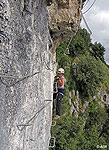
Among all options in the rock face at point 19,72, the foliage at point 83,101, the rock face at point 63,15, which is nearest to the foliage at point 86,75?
the foliage at point 83,101

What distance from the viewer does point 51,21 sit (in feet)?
15.5

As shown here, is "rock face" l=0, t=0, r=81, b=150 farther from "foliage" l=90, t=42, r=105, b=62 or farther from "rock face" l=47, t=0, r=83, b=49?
"foliage" l=90, t=42, r=105, b=62

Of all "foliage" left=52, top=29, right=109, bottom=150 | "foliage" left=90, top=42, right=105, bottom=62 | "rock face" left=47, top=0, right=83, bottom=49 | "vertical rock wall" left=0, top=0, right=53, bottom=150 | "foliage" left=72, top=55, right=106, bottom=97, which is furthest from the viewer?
"foliage" left=90, top=42, right=105, bottom=62

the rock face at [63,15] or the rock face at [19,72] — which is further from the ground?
the rock face at [63,15]

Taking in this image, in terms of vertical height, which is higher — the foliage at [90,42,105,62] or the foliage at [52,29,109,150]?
the foliage at [90,42,105,62]

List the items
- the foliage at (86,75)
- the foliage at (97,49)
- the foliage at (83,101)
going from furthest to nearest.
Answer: the foliage at (97,49) → the foliage at (86,75) → the foliage at (83,101)

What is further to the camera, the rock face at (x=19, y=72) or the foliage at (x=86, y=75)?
the foliage at (x=86, y=75)

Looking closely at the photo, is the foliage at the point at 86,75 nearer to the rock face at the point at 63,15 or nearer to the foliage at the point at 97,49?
the rock face at the point at 63,15

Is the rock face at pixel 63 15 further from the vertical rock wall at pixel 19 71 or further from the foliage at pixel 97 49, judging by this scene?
the foliage at pixel 97 49

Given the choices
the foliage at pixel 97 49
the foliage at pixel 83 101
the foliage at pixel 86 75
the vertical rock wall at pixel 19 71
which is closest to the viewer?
the vertical rock wall at pixel 19 71

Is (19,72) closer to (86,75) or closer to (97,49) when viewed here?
(86,75)

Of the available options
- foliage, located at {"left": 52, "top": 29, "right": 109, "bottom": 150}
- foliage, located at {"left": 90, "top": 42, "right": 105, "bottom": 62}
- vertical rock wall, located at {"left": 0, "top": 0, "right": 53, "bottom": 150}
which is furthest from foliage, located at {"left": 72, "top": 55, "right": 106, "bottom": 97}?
vertical rock wall, located at {"left": 0, "top": 0, "right": 53, "bottom": 150}

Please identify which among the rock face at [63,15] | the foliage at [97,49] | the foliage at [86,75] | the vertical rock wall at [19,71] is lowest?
the vertical rock wall at [19,71]

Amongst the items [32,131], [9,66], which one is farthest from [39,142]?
[9,66]
